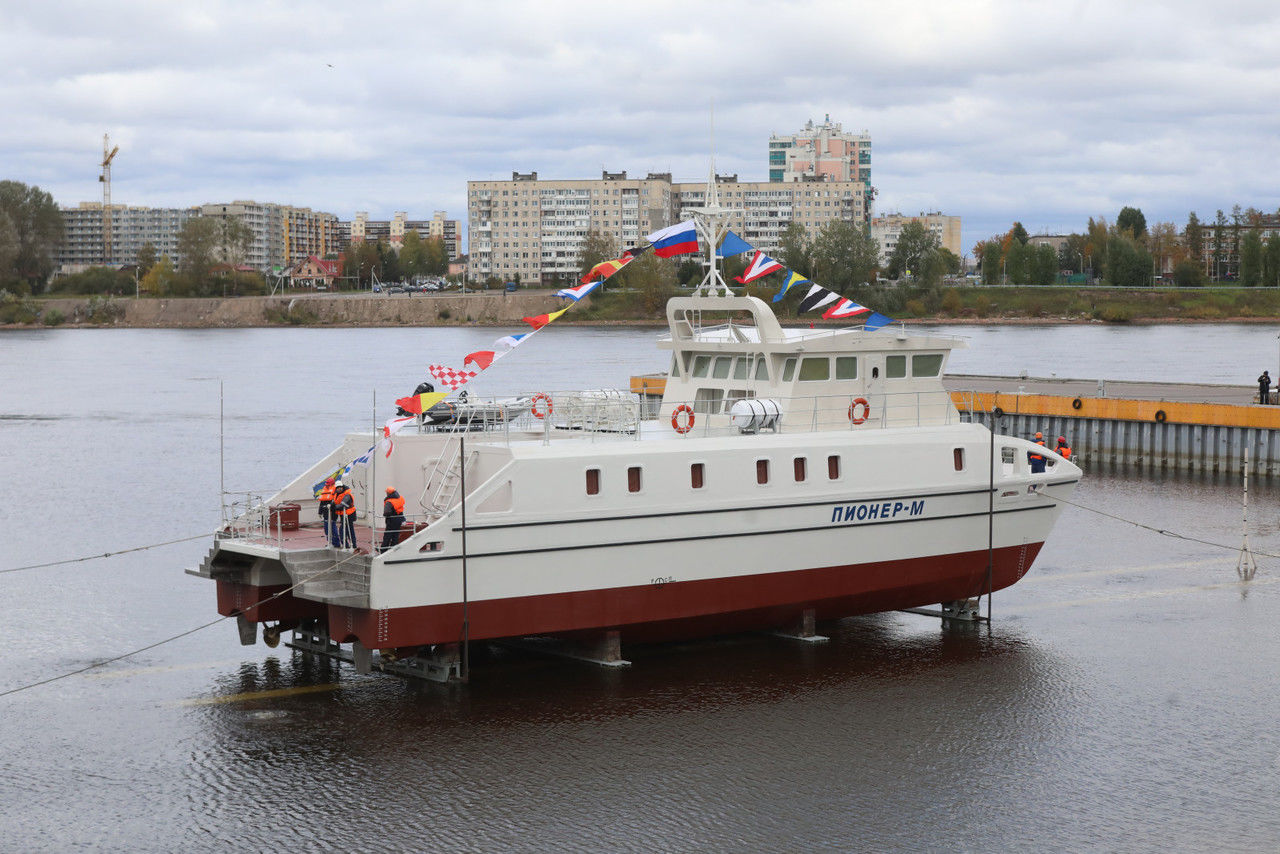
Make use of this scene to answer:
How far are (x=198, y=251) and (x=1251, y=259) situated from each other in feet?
385

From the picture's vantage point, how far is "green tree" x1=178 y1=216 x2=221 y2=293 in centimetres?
16912

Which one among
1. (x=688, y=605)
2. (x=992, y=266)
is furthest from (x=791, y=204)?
(x=688, y=605)

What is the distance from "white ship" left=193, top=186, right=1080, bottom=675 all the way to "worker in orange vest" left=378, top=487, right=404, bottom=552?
11.1 inches

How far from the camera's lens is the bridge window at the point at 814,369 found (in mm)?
22797

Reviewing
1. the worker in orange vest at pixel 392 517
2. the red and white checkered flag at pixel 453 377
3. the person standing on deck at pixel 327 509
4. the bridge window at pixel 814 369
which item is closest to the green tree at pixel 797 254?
the bridge window at pixel 814 369

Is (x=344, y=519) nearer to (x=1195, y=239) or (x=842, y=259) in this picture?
(x=842, y=259)

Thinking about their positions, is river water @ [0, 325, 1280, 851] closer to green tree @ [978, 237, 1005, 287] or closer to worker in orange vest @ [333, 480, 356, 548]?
worker in orange vest @ [333, 480, 356, 548]

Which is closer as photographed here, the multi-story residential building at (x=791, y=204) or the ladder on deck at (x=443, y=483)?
the ladder on deck at (x=443, y=483)

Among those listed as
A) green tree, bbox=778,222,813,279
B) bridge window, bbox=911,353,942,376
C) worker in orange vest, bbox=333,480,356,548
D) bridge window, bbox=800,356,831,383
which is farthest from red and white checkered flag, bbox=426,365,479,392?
green tree, bbox=778,222,813,279

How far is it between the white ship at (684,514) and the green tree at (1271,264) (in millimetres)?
139285

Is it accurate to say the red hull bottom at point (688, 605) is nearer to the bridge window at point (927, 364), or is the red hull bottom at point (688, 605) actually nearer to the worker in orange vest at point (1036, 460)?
the worker in orange vest at point (1036, 460)

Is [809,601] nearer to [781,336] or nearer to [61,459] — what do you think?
[781,336]

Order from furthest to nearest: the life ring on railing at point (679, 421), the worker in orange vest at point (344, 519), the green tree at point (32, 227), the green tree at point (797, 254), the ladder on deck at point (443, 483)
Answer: the green tree at point (32, 227), the green tree at point (797, 254), the life ring on railing at point (679, 421), the ladder on deck at point (443, 483), the worker in orange vest at point (344, 519)

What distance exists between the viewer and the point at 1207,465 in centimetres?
4375
